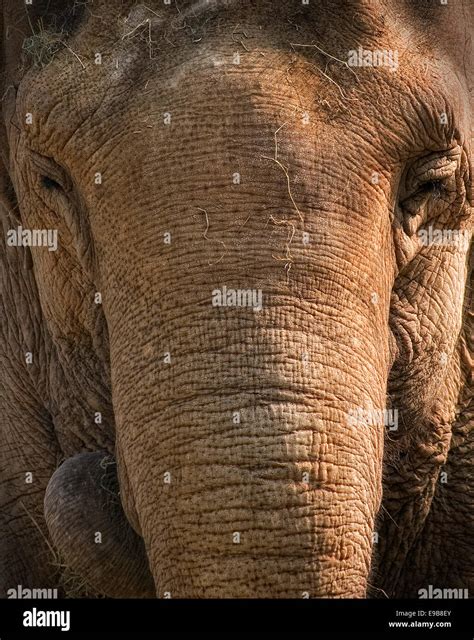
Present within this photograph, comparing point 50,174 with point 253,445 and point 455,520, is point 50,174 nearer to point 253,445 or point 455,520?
point 253,445

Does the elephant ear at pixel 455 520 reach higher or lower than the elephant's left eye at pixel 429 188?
lower

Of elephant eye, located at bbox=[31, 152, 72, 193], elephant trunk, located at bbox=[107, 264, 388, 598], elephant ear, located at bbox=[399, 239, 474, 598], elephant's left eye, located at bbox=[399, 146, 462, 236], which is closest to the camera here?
elephant trunk, located at bbox=[107, 264, 388, 598]

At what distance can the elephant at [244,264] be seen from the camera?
4227mm

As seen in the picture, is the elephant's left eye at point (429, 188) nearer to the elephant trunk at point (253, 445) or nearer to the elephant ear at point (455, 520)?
the elephant trunk at point (253, 445)

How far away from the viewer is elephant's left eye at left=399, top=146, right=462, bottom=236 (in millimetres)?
4895

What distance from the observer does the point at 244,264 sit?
4.38 meters

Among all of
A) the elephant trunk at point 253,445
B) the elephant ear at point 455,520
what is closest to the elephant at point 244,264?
the elephant trunk at point 253,445

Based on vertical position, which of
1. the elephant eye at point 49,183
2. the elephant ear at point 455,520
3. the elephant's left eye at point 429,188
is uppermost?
the elephant eye at point 49,183

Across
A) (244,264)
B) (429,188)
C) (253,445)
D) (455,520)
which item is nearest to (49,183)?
(244,264)

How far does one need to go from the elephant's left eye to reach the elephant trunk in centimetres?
56

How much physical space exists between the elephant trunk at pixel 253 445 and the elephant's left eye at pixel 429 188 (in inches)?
22.0

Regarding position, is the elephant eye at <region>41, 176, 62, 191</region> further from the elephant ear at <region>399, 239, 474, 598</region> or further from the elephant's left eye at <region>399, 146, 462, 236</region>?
the elephant ear at <region>399, 239, 474, 598</region>

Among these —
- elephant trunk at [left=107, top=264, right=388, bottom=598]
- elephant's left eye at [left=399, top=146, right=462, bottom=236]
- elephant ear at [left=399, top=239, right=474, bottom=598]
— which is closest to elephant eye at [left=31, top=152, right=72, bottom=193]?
elephant trunk at [left=107, top=264, right=388, bottom=598]

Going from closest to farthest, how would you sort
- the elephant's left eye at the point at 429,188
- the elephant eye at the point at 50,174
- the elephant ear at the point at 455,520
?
1. the elephant's left eye at the point at 429,188
2. the elephant eye at the point at 50,174
3. the elephant ear at the point at 455,520
